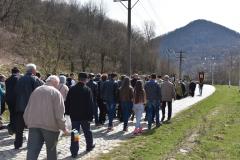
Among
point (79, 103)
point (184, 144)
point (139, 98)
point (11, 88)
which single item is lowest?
point (184, 144)

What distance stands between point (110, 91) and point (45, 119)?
8.68m

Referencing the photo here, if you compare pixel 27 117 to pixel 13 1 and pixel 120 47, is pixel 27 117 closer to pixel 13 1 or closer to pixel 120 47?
pixel 13 1

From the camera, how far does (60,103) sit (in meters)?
9.57

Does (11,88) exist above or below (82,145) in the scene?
above

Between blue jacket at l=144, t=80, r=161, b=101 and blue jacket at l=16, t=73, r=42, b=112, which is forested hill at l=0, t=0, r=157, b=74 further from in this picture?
blue jacket at l=16, t=73, r=42, b=112

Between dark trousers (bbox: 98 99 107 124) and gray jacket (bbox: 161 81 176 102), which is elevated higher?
gray jacket (bbox: 161 81 176 102)

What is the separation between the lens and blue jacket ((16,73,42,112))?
12.8 metres

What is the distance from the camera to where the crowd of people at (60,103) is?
952 cm

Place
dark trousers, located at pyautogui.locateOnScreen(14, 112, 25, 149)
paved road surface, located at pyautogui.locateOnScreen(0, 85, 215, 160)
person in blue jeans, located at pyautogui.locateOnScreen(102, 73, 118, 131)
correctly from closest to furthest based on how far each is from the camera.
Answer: paved road surface, located at pyautogui.locateOnScreen(0, 85, 215, 160) < dark trousers, located at pyautogui.locateOnScreen(14, 112, 25, 149) < person in blue jeans, located at pyautogui.locateOnScreen(102, 73, 118, 131)

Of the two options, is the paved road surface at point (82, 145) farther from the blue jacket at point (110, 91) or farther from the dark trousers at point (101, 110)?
the blue jacket at point (110, 91)

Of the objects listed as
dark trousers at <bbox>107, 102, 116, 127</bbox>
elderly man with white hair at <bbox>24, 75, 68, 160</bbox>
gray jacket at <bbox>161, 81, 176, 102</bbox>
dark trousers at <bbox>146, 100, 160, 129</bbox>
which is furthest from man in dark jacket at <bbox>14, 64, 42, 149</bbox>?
gray jacket at <bbox>161, 81, 176, 102</bbox>

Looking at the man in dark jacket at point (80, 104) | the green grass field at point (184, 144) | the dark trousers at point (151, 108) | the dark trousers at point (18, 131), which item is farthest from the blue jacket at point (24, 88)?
the dark trousers at point (151, 108)

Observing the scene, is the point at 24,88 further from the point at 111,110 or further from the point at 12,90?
the point at 111,110

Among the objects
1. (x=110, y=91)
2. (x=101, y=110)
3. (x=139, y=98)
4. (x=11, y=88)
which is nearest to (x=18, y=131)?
(x=11, y=88)
